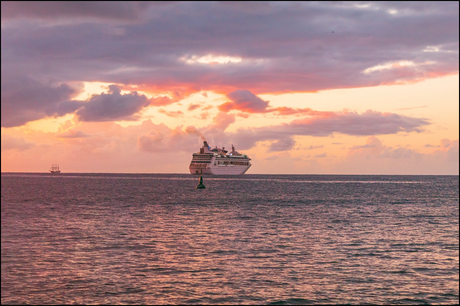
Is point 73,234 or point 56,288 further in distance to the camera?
point 73,234

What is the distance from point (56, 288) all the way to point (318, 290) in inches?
568

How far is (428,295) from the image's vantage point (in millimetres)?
24500

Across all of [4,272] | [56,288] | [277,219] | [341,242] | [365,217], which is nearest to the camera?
[56,288]

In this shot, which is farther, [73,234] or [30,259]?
[73,234]

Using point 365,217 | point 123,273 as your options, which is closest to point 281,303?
point 123,273

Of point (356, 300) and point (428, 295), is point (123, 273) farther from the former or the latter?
point (428, 295)

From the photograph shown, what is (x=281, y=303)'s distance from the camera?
23.2m

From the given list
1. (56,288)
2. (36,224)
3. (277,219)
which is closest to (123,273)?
(56,288)

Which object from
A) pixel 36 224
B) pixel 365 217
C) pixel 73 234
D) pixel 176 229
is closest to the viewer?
pixel 73 234

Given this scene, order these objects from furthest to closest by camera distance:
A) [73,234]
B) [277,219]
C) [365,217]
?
1. [365,217]
2. [277,219]
3. [73,234]

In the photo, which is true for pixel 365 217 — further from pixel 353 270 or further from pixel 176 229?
pixel 353 270

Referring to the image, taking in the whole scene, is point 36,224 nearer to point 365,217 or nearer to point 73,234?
point 73,234

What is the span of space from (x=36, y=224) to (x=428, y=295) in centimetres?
4365

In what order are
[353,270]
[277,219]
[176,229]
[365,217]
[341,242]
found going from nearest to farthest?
1. [353,270]
2. [341,242]
3. [176,229]
4. [277,219]
5. [365,217]
